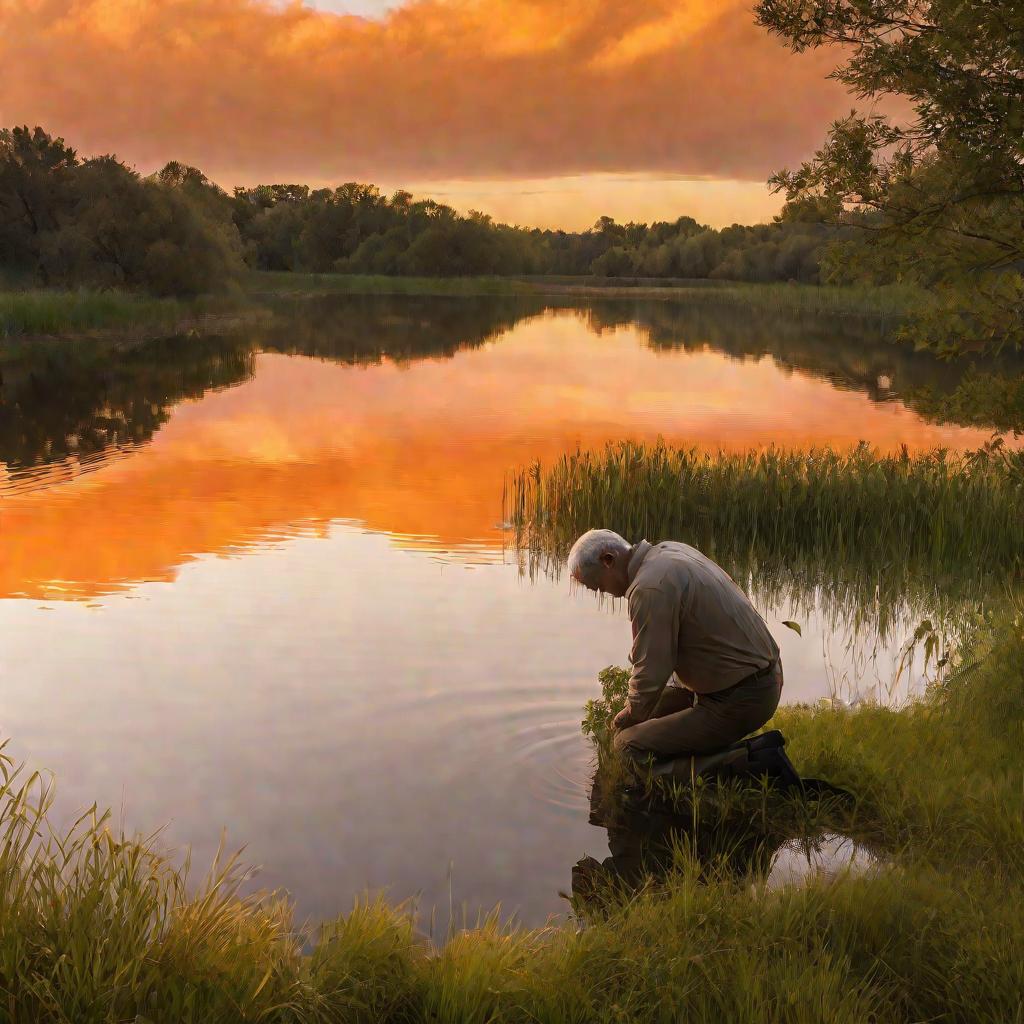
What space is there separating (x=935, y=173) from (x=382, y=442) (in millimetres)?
15145

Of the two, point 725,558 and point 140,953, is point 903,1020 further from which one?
point 725,558

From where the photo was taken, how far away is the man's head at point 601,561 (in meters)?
6.32

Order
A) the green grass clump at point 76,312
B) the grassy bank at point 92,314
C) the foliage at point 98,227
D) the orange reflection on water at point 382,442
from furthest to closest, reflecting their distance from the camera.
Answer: the foliage at point 98,227, the grassy bank at point 92,314, the green grass clump at point 76,312, the orange reflection on water at point 382,442

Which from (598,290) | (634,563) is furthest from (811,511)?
(598,290)

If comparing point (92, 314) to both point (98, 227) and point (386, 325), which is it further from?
point (386, 325)

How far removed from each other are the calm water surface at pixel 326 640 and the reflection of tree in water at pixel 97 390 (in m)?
0.18

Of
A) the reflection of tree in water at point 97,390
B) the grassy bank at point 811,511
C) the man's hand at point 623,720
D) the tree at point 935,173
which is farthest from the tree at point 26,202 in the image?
the man's hand at point 623,720

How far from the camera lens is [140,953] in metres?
4.26

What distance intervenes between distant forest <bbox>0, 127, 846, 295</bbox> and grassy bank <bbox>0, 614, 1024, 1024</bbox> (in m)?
7.29

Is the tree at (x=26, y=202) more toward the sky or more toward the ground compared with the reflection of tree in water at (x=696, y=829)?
more toward the sky

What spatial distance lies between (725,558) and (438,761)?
6133 mm

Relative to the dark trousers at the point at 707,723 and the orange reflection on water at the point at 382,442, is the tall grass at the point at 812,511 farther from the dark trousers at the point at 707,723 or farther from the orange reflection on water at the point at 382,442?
the dark trousers at the point at 707,723

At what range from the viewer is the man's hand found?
22.6 feet

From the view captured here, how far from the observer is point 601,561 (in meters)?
6.33
